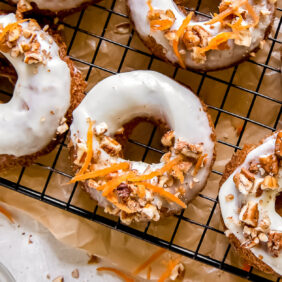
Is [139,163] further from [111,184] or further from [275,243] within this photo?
[275,243]

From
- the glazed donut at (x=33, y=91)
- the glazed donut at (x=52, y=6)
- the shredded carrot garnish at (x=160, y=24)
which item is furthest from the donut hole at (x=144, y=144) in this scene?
the glazed donut at (x=52, y=6)

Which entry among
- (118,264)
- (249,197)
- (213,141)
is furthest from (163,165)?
(118,264)

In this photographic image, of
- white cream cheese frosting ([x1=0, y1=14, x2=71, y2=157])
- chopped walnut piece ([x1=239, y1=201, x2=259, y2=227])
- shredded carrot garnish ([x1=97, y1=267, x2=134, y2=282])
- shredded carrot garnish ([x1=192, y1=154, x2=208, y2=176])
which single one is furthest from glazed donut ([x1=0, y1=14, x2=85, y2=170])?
chopped walnut piece ([x1=239, y1=201, x2=259, y2=227])

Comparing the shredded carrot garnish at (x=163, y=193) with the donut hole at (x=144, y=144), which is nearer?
the shredded carrot garnish at (x=163, y=193)

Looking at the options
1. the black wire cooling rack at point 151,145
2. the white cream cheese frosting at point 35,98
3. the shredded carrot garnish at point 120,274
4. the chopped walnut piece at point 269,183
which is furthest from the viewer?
the shredded carrot garnish at point 120,274

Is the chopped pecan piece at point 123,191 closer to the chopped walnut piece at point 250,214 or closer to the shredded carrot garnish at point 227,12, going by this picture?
the chopped walnut piece at point 250,214

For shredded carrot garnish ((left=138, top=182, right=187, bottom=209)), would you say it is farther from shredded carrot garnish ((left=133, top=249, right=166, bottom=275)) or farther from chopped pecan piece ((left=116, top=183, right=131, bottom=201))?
shredded carrot garnish ((left=133, top=249, right=166, bottom=275))

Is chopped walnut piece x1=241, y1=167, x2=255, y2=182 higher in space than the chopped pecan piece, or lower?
higher
